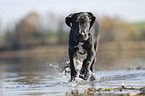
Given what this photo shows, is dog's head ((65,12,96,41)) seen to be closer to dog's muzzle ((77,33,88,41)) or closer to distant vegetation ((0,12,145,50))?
dog's muzzle ((77,33,88,41))

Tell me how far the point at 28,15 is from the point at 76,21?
98601 millimetres

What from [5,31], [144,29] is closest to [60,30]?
[5,31]

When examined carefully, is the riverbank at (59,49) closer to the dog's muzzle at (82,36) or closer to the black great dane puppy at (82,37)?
the black great dane puppy at (82,37)

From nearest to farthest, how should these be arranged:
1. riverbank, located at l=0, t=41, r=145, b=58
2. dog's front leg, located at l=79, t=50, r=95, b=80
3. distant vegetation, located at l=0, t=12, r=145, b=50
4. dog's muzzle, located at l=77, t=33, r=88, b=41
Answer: dog's muzzle, located at l=77, t=33, r=88, b=41 → dog's front leg, located at l=79, t=50, r=95, b=80 → riverbank, located at l=0, t=41, r=145, b=58 → distant vegetation, located at l=0, t=12, r=145, b=50

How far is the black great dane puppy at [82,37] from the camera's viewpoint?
485 inches

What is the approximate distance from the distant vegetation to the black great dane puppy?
63871mm

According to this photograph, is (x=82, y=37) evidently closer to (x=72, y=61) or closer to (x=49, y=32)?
(x=72, y=61)

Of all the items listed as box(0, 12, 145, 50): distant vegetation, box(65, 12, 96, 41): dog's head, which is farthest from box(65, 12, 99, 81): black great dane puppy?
box(0, 12, 145, 50): distant vegetation

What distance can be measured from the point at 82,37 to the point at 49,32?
85.9 meters

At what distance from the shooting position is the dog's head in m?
12.2

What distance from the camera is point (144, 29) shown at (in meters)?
80.1

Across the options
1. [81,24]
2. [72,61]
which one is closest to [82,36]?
[81,24]

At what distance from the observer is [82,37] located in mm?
12250

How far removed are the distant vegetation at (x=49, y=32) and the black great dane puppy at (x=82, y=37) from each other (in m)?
63.9
